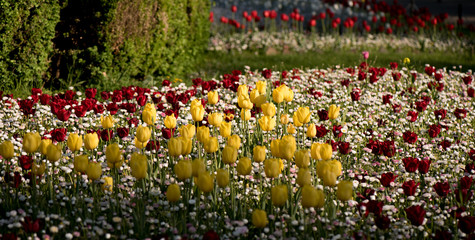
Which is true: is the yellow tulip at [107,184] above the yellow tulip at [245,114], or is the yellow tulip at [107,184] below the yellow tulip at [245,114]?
below

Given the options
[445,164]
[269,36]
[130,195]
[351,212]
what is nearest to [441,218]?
[351,212]

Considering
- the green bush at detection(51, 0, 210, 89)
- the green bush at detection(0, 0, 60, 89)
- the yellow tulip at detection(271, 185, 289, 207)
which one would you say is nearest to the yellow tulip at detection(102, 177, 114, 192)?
the yellow tulip at detection(271, 185, 289, 207)

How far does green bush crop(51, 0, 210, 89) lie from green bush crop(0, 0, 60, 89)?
1.35ft

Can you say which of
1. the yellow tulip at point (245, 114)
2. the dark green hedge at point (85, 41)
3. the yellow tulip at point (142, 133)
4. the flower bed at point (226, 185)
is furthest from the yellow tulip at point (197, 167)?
the dark green hedge at point (85, 41)

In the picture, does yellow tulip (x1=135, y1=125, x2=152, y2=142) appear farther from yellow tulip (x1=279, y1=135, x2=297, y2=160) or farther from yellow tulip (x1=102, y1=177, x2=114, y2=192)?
yellow tulip (x1=279, y1=135, x2=297, y2=160)

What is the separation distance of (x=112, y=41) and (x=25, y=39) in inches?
46.1

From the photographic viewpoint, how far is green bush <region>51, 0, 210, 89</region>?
→ 24.2 ft

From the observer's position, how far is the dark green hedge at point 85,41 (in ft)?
22.0

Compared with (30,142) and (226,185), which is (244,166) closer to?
(226,185)

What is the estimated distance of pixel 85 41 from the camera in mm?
7531

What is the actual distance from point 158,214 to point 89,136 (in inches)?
26.8

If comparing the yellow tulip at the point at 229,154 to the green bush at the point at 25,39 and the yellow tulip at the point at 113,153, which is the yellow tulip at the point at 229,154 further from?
the green bush at the point at 25,39

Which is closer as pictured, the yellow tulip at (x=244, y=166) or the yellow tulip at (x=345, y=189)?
the yellow tulip at (x=345, y=189)

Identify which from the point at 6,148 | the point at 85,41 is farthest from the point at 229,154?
the point at 85,41
